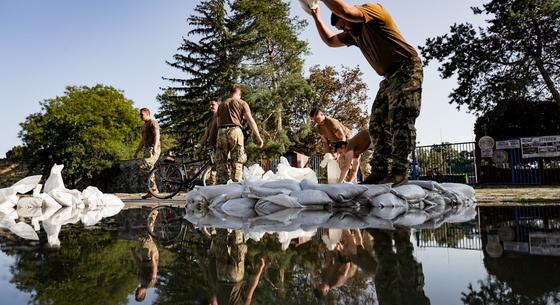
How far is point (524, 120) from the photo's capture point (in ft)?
59.6

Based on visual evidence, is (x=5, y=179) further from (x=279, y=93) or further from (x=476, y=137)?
(x=476, y=137)

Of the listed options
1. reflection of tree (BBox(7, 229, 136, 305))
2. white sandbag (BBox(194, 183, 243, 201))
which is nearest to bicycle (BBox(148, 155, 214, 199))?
white sandbag (BBox(194, 183, 243, 201))

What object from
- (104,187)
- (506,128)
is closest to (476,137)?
(506,128)

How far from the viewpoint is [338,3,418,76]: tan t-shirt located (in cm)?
354

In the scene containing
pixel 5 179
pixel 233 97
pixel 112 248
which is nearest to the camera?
pixel 112 248

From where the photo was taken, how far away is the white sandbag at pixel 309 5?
11.1ft

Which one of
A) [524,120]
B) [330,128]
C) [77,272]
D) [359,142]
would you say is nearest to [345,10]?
[359,142]

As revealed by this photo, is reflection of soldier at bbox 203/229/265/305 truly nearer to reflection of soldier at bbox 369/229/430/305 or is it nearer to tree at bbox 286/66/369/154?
reflection of soldier at bbox 369/229/430/305

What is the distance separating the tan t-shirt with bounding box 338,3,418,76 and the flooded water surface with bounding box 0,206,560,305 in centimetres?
193

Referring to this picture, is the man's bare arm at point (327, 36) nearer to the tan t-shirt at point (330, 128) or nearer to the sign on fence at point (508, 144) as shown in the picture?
the tan t-shirt at point (330, 128)

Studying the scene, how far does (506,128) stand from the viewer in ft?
Result: 60.4

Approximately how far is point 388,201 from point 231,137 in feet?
11.9

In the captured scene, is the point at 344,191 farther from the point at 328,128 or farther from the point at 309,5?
the point at 328,128

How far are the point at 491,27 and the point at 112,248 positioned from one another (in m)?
21.1
